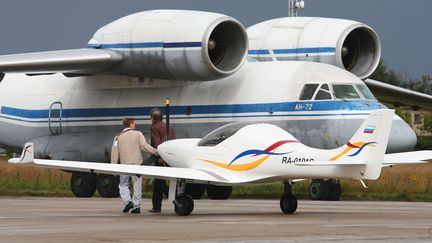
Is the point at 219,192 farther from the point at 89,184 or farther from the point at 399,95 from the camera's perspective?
the point at 399,95

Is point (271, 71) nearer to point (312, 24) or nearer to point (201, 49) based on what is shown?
point (201, 49)

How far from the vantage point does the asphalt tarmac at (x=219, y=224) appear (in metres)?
12.9

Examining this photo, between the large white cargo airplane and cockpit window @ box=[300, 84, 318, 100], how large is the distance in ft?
0.08

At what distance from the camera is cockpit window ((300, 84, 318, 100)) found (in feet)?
82.7

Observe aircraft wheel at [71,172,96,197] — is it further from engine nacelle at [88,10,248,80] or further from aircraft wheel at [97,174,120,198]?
engine nacelle at [88,10,248,80]

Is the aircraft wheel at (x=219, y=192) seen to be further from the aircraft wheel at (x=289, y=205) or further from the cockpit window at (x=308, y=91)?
the aircraft wheel at (x=289, y=205)

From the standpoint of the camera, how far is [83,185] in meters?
28.2

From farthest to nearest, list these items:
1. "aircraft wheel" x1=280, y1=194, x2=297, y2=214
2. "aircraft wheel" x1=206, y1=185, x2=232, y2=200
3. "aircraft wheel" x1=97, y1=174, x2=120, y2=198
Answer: "aircraft wheel" x1=97, y1=174, x2=120, y2=198 → "aircraft wheel" x1=206, y1=185, x2=232, y2=200 → "aircraft wheel" x1=280, y1=194, x2=297, y2=214

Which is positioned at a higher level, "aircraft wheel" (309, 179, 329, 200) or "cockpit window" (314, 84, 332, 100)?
"cockpit window" (314, 84, 332, 100)

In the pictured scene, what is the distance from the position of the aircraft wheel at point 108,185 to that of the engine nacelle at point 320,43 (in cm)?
506

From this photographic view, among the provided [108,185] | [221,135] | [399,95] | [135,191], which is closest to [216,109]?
[108,185]

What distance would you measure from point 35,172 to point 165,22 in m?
9.60

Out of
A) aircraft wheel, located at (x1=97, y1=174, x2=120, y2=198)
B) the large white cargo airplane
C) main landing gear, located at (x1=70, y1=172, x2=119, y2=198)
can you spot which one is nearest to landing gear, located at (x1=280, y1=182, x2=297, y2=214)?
the large white cargo airplane

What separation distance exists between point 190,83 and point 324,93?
13.5ft
